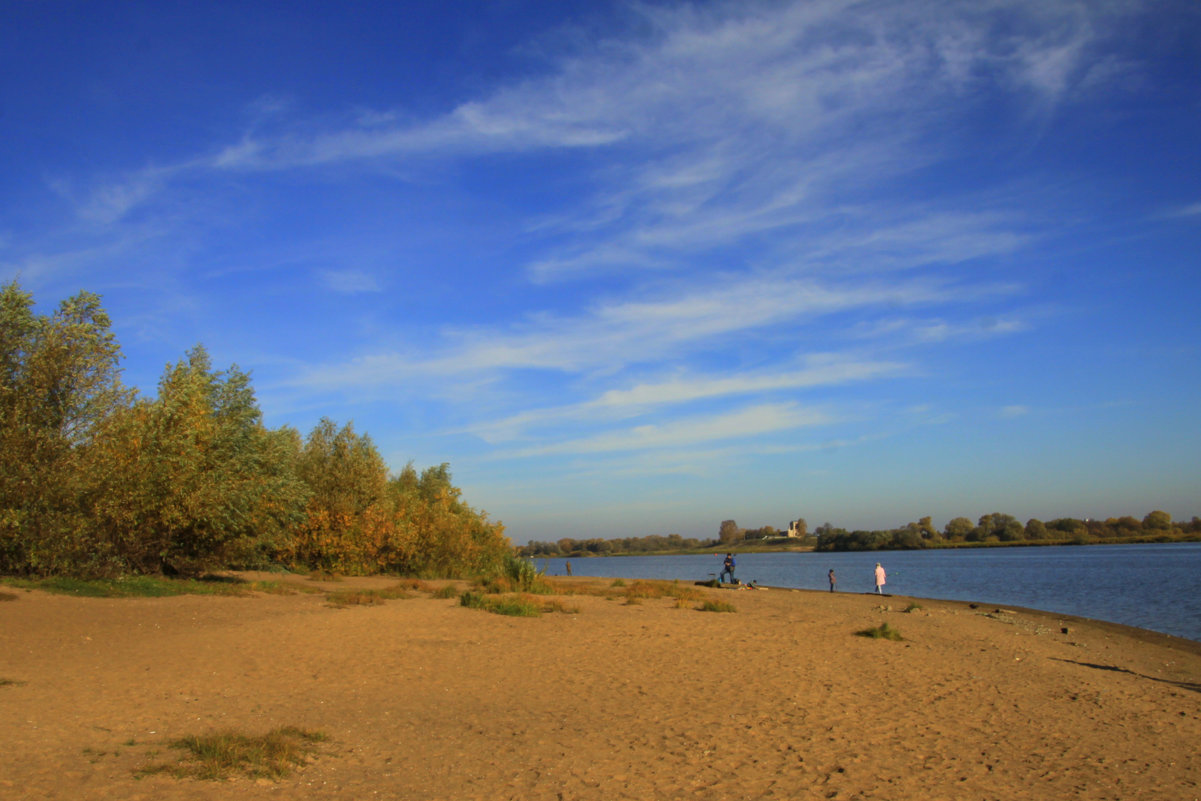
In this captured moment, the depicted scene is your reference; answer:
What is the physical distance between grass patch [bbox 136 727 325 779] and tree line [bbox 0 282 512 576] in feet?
43.7

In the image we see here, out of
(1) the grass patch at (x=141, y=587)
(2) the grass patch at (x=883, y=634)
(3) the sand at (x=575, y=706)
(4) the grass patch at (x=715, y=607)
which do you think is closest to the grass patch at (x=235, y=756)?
(3) the sand at (x=575, y=706)

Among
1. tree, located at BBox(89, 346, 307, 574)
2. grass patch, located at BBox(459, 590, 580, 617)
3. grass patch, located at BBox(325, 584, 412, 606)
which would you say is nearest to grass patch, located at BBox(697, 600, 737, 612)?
grass patch, located at BBox(459, 590, 580, 617)

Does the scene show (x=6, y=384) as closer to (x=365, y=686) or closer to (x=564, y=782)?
(x=365, y=686)

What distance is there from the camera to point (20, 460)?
58.9 ft

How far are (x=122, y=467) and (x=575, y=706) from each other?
16194 millimetres

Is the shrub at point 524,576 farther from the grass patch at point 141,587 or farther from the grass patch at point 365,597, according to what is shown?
the grass patch at point 141,587

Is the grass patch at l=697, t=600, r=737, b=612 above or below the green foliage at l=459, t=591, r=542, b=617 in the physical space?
below

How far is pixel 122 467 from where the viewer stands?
2078 cm

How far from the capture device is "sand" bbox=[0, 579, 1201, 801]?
7875mm

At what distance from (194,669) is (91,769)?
5900 millimetres

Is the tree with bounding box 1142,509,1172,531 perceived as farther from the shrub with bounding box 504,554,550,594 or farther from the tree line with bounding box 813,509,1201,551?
the shrub with bounding box 504,554,550,594

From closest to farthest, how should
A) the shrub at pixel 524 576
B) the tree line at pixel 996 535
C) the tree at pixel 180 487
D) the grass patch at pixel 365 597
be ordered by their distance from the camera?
1. the tree at pixel 180 487
2. the grass patch at pixel 365 597
3. the shrub at pixel 524 576
4. the tree line at pixel 996 535

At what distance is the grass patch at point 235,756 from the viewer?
23.3ft

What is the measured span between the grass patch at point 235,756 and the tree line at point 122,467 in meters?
13.3
